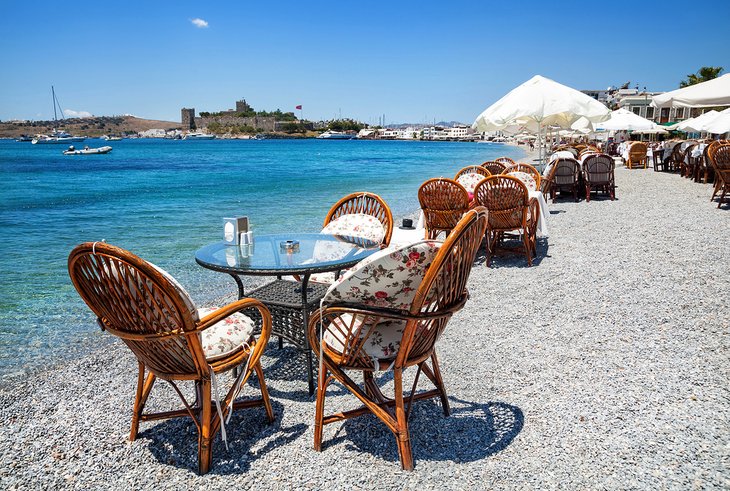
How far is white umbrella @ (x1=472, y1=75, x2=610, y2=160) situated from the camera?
30.1ft

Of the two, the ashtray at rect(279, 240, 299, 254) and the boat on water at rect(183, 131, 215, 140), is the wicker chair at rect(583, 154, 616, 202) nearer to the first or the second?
the ashtray at rect(279, 240, 299, 254)

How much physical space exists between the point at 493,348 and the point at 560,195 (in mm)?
9003

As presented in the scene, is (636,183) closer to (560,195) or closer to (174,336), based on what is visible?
(560,195)

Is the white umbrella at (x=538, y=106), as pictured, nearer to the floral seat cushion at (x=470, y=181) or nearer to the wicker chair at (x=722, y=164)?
the wicker chair at (x=722, y=164)

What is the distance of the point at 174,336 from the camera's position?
82.2 inches

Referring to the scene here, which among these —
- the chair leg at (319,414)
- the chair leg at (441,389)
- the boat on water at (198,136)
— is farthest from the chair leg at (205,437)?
the boat on water at (198,136)

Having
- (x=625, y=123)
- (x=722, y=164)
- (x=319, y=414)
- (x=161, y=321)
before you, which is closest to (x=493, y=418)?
(x=319, y=414)

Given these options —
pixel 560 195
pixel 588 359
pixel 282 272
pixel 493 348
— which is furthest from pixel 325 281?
pixel 560 195

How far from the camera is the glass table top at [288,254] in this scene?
2.85 metres

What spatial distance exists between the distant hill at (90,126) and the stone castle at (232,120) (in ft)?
23.4

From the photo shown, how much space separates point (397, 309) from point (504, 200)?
3912mm

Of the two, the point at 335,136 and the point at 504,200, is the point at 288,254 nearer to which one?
the point at 504,200

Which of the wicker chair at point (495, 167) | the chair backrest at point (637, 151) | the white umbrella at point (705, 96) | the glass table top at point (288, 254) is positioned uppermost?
the white umbrella at point (705, 96)

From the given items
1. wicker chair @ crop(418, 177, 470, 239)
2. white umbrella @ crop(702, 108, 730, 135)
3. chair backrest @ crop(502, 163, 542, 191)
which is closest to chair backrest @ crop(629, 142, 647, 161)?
white umbrella @ crop(702, 108, 730, 135)
